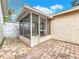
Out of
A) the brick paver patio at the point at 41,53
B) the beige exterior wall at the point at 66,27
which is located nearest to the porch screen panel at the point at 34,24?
the brick paver patio at the point at 41,53

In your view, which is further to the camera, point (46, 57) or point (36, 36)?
point (36, 36)

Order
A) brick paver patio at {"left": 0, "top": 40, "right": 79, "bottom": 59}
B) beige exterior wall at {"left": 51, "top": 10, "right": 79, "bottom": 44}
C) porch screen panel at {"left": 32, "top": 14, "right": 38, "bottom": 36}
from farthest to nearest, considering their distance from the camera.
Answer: beige exterior wall at {"left": 51, "top": 10, "right": 79, "bottom": 44}, porch screen panel at {"left": 32, "top": 14, "right": 38, "bottom": 36}, brick paver patio at {"left": 0, "top": 40, "right": 79, "bottom": 59}

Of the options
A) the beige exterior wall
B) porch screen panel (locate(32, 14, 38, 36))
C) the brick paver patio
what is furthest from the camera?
the beige exterior wall

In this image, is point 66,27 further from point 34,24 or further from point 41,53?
point 41,53

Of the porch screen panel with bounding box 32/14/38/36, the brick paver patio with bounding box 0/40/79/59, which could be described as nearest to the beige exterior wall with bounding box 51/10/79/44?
the brick paver patio with bounding box 0/40/79/59

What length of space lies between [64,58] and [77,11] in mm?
4531

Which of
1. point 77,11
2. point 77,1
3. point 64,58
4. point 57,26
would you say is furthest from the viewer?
point 77,1

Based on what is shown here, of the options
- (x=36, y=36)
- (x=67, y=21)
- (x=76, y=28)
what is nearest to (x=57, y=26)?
(x=67, y=21)

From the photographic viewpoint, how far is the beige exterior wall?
Result: 7461 millimetres

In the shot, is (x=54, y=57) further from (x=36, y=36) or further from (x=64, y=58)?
(x=36, y=36)

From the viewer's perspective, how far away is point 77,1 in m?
Result: 18.9

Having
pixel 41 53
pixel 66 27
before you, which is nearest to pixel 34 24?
pixel 41 53

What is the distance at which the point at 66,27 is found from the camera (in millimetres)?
8367

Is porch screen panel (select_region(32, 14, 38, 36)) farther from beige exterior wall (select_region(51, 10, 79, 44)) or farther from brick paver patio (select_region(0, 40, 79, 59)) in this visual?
beige exterior wall (select_region(51, 10, 79, 44))
